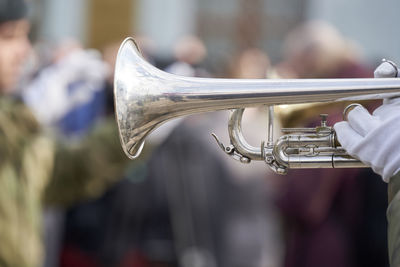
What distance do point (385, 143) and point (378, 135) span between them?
0.03m

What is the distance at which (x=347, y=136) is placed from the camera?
2.05 m

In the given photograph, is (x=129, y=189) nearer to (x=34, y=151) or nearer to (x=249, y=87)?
(x=34, y=151)

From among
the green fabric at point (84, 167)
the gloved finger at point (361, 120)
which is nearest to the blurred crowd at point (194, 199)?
the green fabric at point (84, 167)

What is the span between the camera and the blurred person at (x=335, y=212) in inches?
166

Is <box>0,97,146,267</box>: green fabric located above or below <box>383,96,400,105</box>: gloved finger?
below

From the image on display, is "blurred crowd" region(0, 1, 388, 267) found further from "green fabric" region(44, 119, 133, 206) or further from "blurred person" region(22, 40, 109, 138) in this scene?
"green fabric" region(44, 119, 133, 206)

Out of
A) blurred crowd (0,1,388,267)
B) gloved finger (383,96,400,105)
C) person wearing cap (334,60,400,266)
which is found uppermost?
gloved finger (383,96,400,105)

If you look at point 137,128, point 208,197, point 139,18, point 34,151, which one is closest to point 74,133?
point 208,197

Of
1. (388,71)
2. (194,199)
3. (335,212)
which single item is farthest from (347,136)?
(194,199)

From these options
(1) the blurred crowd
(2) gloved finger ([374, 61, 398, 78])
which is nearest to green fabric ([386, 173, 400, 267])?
(2) gloved finger ([374, 61, 398, 78])

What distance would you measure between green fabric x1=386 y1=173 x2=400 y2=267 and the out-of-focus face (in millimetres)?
2164

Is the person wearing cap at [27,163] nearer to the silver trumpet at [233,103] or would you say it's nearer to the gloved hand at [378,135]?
the silver trumpet at [233,103]

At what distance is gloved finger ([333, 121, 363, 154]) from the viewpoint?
203cm

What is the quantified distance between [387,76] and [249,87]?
1.03 ft
